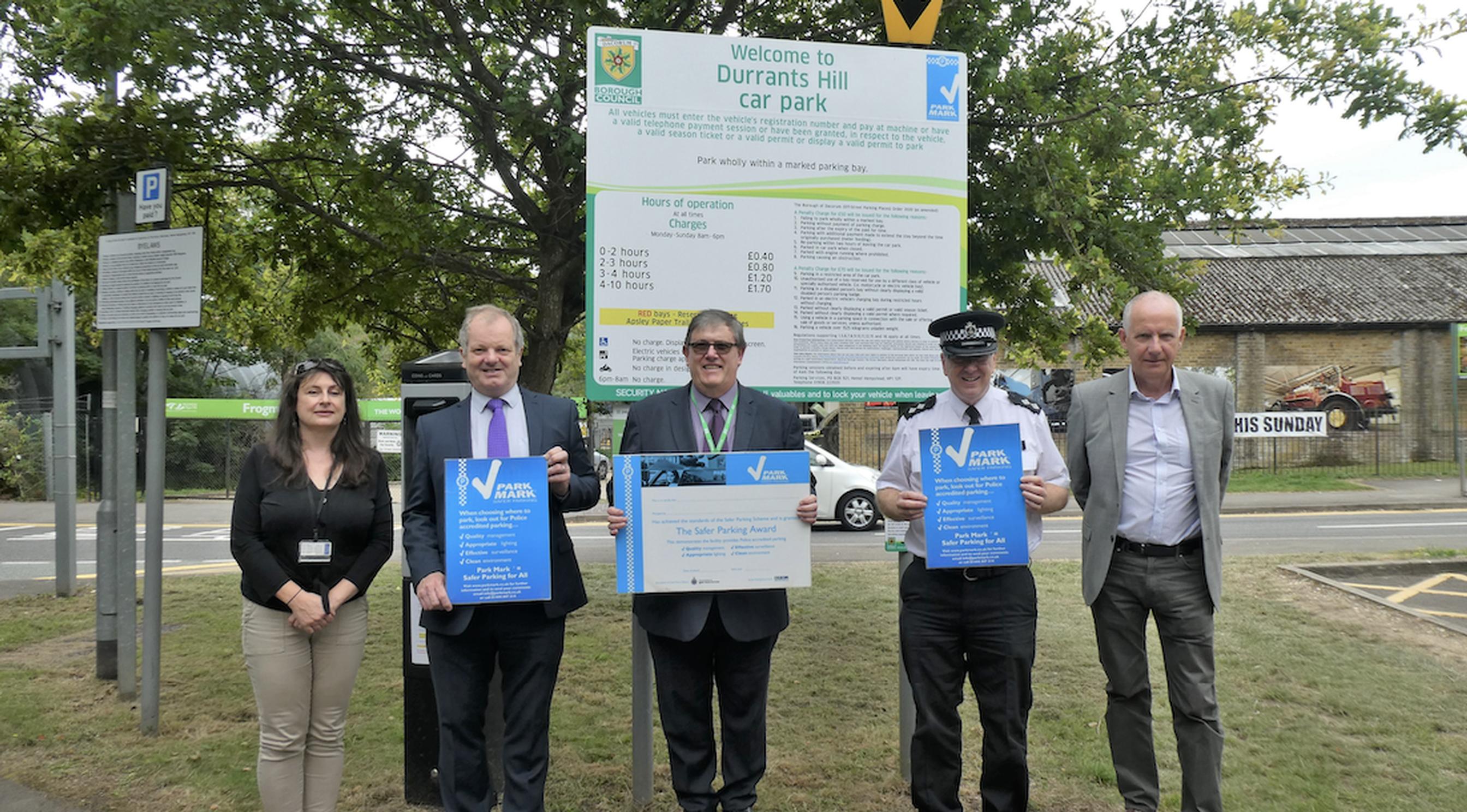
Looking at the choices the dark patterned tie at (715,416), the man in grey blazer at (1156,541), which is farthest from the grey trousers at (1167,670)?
the dark patterned tie at (715,416)

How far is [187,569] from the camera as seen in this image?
1297 centimetres

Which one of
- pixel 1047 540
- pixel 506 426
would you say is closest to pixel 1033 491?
pixel 506 426

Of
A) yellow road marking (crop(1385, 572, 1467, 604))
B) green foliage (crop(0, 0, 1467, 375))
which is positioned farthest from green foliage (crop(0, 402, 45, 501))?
yellow road marking (crop(1385, 572, 1467, 604))

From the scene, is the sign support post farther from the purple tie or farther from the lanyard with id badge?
the purple tie

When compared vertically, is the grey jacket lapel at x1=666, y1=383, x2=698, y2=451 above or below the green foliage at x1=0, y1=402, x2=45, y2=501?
above

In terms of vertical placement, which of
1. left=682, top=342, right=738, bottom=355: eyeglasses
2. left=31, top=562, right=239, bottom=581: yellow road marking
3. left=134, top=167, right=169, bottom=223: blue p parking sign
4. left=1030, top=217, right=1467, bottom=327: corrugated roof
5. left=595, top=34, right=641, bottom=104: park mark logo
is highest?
left=1030, top=217, right=1467, bottom=327: corrugated roof

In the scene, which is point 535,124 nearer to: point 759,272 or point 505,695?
point 759,272

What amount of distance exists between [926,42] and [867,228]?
1.02 metres

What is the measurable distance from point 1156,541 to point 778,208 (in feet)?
7.05

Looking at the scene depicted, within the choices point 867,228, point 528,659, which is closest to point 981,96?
point 867,228

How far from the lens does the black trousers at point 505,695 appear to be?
11.2ft

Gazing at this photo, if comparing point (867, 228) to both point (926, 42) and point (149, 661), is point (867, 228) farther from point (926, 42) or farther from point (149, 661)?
point (149, 661)

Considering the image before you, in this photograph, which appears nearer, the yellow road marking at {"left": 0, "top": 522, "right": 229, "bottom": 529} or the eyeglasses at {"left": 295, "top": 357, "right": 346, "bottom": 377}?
the eyeglasses at {"left": 295, "top": 357, "right": 346, "bottom": 377}

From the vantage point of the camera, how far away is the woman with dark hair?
3.52 m
